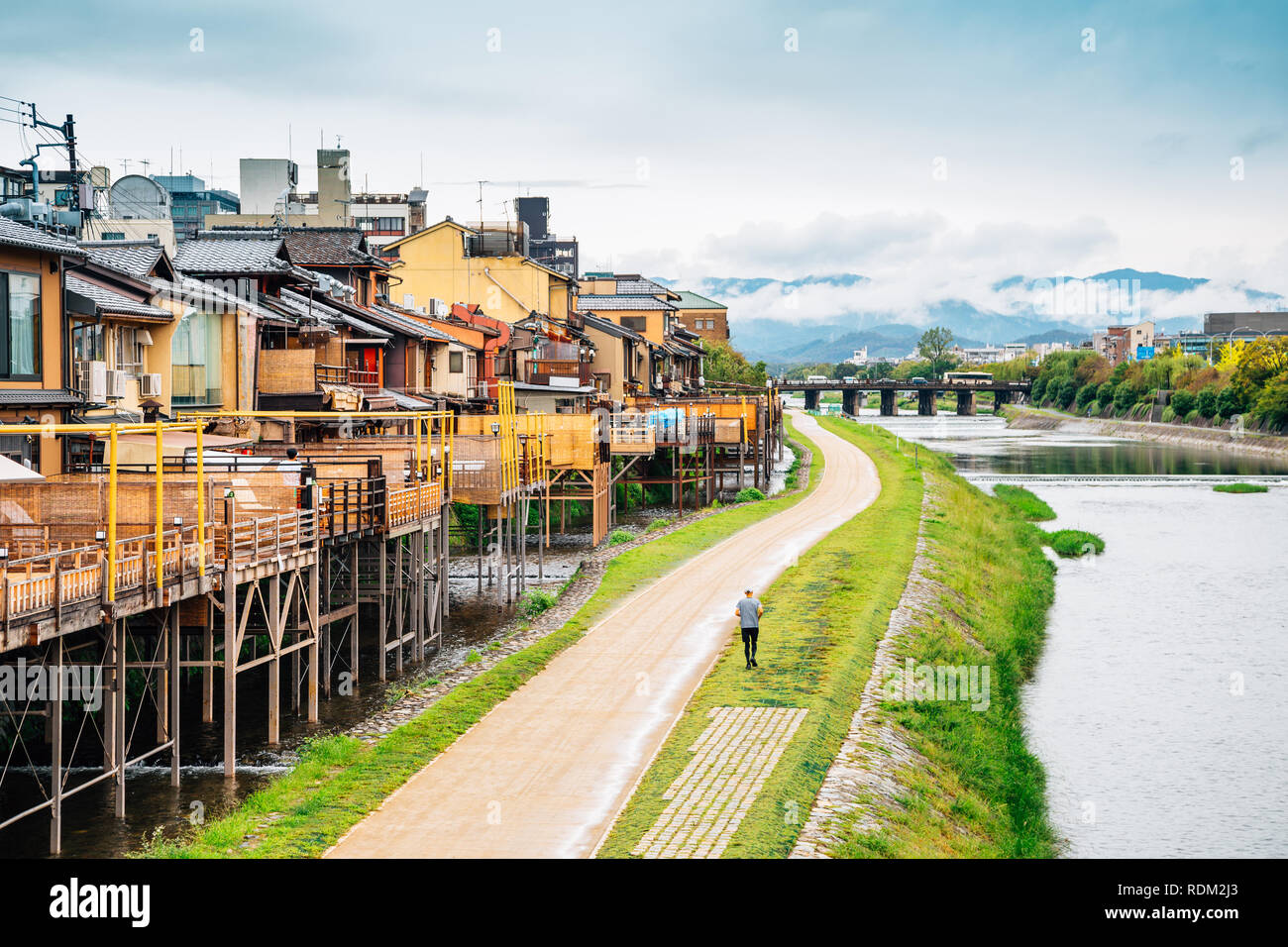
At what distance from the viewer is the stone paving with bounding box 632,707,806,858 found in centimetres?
1672

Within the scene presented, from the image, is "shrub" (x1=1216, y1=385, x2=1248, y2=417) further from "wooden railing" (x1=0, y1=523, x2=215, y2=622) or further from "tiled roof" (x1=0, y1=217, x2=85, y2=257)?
"wooden railing" (x1=0, y1=523, x2=215, y2=622)

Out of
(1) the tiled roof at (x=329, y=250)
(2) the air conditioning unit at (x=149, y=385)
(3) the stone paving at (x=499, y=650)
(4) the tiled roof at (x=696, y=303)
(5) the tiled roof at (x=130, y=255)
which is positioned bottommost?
(3) the stone paving at (x=499, y=650)

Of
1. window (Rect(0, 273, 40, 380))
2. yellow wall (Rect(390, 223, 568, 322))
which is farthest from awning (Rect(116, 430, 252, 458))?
yellow wall (Rect(390, 223, 568, 322))

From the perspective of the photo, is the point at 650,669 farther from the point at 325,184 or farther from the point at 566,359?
the point at 325,184

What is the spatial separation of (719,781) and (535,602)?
67.3ft

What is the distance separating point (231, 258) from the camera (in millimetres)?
47312

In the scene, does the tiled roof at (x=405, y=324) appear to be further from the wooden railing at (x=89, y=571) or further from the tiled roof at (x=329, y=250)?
the wooden railing at (x=89, y=571)

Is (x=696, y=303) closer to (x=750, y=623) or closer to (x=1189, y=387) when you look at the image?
(x=1189, y=387)

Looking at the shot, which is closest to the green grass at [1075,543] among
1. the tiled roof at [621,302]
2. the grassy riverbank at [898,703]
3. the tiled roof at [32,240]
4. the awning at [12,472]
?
the grassy riverbank at [898,703]

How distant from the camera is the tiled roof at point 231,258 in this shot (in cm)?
4628

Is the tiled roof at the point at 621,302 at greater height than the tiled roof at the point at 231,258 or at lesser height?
greater

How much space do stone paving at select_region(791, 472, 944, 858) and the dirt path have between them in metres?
2.89

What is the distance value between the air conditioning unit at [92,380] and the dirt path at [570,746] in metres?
14.1
